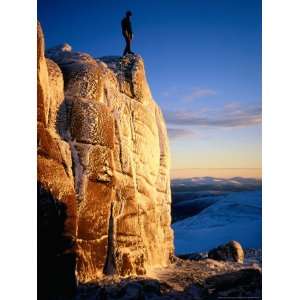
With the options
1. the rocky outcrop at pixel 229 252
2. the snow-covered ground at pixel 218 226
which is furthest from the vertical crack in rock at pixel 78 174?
the rocky outcrop at pixel 229 252

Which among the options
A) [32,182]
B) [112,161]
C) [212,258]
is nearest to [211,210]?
[212,258]

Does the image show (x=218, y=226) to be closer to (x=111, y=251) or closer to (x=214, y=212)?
(x=214, y=212)

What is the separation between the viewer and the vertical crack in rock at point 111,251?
5.95 metres

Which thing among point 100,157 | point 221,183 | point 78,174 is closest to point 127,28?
point 100,157

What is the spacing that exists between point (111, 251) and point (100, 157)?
3.18 feet

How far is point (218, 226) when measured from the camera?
9.37 meters

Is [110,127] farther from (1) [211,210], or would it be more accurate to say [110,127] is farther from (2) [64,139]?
(1) [211,210]

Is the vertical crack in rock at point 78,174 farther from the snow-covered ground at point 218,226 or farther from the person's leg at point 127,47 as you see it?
the snow-covered ground at point 218,226

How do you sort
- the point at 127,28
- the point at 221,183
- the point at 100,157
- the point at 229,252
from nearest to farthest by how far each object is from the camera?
the point at 100,157 → the point at 127,28 → the point at 221,183 → the point at 229,252

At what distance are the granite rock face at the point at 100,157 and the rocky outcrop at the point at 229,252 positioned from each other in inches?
62.8

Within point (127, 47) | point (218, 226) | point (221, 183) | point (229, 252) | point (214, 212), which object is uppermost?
point (127, 47)

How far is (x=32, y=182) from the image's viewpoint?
5121 millimetres

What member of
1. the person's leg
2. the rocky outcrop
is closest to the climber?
the person's leg
